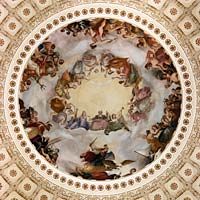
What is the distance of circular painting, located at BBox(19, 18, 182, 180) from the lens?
2067cm

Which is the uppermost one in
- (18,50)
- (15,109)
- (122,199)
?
(18,50)

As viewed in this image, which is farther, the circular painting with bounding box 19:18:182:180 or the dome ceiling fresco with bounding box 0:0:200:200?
the circular painting with bounding box 19:18:182:180

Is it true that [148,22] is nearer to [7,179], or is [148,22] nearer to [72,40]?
[72,40]

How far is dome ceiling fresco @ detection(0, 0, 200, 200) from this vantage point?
1986cm

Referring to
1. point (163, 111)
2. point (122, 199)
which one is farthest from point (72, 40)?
point (122, 199)

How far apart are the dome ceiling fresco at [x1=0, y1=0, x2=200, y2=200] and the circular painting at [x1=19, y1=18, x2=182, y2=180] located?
29mm

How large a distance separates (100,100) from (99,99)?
0.04 m

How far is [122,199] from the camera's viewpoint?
20.9 metres

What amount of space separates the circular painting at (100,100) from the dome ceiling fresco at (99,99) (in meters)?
0.03

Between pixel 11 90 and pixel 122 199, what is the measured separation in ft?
13.9

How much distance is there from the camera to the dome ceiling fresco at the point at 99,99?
19.9 metres

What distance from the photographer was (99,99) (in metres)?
21.8

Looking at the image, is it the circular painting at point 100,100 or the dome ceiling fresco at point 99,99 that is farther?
the circular painting at point 100,100

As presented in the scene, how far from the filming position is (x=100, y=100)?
21.8 m
